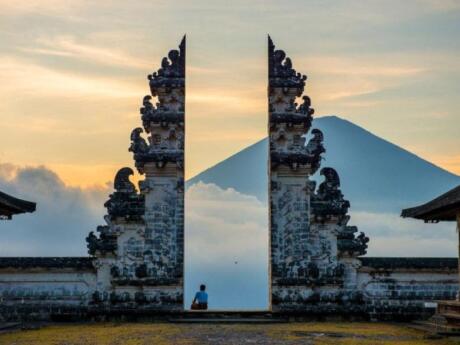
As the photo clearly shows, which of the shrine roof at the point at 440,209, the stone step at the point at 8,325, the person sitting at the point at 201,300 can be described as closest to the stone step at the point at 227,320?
the person sitting at the point at 201,300

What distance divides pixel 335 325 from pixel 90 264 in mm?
6928

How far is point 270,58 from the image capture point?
26.2 m

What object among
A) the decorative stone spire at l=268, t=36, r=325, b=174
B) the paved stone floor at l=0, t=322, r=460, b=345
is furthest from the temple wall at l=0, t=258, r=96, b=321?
the decorative stone spire at l=268, t=36, r=325, b=174

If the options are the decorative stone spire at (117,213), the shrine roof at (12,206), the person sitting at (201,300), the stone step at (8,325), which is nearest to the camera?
the shrine roof at (12,206)

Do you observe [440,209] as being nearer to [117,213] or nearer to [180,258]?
[180,258]

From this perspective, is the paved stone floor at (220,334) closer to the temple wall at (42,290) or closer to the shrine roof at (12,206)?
the temple wall at (42,290)

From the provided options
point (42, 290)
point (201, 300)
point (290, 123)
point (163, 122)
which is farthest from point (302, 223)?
point (42, 290)

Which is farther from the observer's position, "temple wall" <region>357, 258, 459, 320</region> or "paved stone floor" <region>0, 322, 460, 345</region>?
"temple wall" <region>357, 258, 459, 320</region>

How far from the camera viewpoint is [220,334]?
67.6 ft

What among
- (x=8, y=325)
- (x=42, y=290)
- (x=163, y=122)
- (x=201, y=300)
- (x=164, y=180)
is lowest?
(x=8, y=325)

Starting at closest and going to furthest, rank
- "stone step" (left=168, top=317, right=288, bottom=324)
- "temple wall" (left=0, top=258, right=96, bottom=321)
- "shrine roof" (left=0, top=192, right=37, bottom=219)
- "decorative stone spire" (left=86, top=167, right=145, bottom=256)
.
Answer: "shrine roof" (left=0, top=192, right=37, bottom=219), "stone step" (left=168, top=317, right=288, bottom=324), "temple wall" (left=0, top=258, right=96, bottom=321), "decorative stone spire" (left=86, top=167, right=145, bottom=256)

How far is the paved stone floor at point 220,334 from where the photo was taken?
19.0m

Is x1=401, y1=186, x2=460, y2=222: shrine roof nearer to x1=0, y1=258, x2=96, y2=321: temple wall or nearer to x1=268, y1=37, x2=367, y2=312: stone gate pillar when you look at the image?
x1=268, y1=37, x2=367, y2=312: stone gate pillar

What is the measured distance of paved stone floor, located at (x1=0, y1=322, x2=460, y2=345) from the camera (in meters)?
19.0
